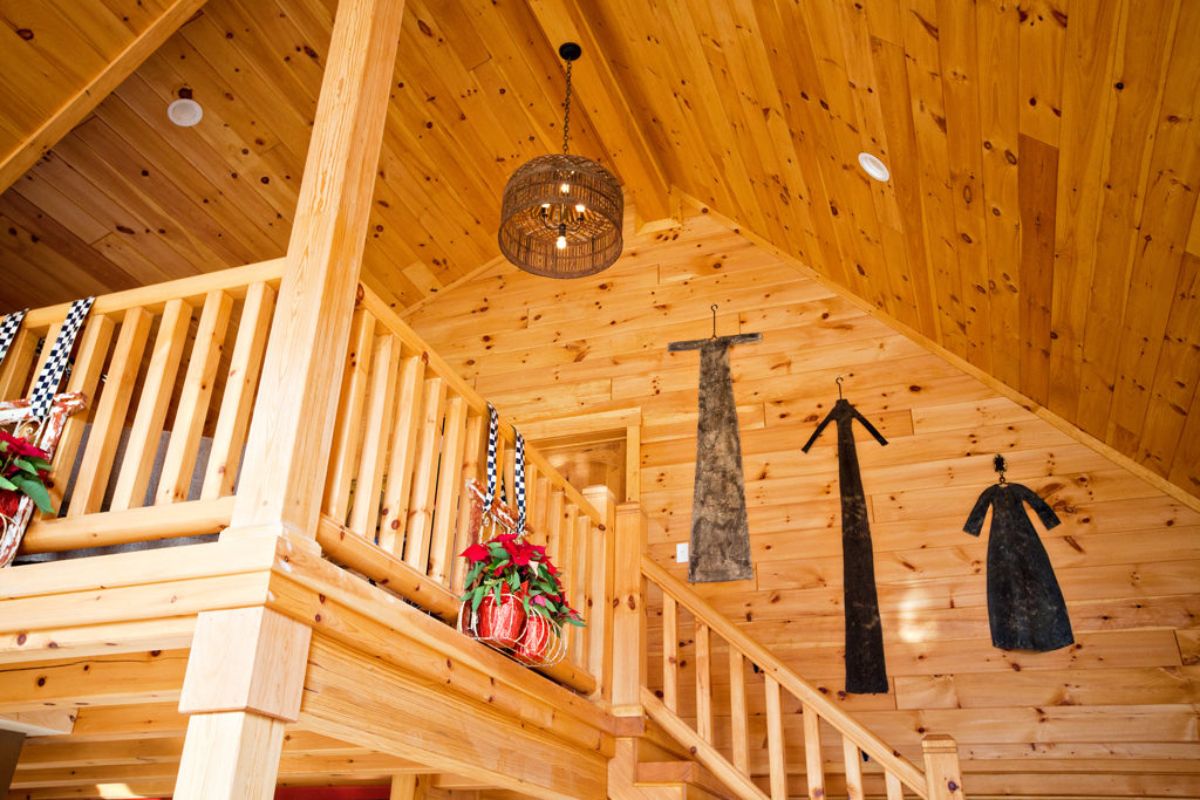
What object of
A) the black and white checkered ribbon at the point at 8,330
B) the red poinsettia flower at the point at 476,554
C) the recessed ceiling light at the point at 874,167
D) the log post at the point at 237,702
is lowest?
the log post at the point at 237,702

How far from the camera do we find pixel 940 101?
347cm

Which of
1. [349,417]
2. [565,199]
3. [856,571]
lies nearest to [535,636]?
[349,417]

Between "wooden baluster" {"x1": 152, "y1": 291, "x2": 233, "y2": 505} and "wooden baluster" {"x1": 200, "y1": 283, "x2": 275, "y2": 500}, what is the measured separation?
0.05 meters

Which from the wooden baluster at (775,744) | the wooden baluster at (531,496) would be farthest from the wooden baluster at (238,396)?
the wooden baluster at (775,744)

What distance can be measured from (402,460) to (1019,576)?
10.2 ft

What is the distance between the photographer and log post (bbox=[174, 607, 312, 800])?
1.98 meters

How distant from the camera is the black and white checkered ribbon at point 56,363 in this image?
8.54 ft

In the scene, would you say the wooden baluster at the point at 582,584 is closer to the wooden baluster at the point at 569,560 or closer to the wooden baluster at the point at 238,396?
the wooden baluster at the point at 569,560

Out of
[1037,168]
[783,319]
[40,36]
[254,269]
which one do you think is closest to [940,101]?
[1037,168]

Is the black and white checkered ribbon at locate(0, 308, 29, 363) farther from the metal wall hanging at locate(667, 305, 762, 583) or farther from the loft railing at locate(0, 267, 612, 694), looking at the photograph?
the metal wall hanging at locate(667, 305, 762, 583)

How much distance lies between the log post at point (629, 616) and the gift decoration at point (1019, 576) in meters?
1.68

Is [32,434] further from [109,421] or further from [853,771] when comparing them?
[853,771]

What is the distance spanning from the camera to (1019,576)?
14.6 feet

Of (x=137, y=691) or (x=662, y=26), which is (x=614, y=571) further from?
(x=662, y=26)
